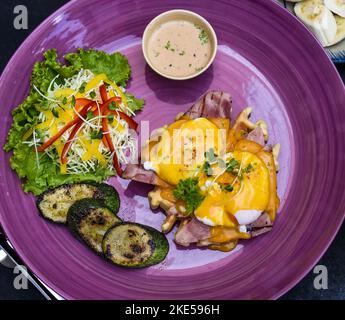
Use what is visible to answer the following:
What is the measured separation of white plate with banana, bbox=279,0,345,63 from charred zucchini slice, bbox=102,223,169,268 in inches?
84.0

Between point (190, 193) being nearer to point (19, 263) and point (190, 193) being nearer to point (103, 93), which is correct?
point (103, 93)

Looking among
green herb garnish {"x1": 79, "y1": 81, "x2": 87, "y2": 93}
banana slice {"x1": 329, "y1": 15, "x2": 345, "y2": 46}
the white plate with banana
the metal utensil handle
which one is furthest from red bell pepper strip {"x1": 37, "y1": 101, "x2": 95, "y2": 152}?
banana slice {"x1": 329, "y1": 15, "x2": 345, "y2": 46}

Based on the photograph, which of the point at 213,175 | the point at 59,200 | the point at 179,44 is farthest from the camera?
the point at 179,44

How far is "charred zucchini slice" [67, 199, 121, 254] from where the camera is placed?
4.29m

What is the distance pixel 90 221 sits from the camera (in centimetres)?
431

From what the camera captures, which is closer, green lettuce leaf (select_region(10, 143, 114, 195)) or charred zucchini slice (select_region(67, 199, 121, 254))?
charred zucchini slice (select_region(67, 199, 121, 254))

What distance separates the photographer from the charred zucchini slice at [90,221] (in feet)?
14.1

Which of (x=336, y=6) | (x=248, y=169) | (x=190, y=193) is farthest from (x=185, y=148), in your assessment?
(x=336, y=6)

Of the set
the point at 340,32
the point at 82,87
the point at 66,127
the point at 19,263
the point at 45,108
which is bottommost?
the point at 19,263

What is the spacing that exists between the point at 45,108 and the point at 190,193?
1.31 m

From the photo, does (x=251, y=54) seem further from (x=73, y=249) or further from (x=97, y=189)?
(x=73, y=249)

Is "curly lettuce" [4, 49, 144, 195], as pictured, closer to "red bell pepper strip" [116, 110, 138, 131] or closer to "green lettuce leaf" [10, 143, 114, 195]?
"green lettuce leaf" [10, 143, 114, 195]

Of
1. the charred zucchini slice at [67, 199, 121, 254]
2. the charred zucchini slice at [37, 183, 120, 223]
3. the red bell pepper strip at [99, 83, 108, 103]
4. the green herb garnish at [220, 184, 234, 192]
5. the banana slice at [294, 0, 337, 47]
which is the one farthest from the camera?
the banana slice at [294, 0, 337, 47]

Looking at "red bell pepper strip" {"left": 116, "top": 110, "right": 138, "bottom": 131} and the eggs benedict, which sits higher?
"red bell pepper strip" {"left": 116, "top": 110, "right": 138, "bottom": 131}
